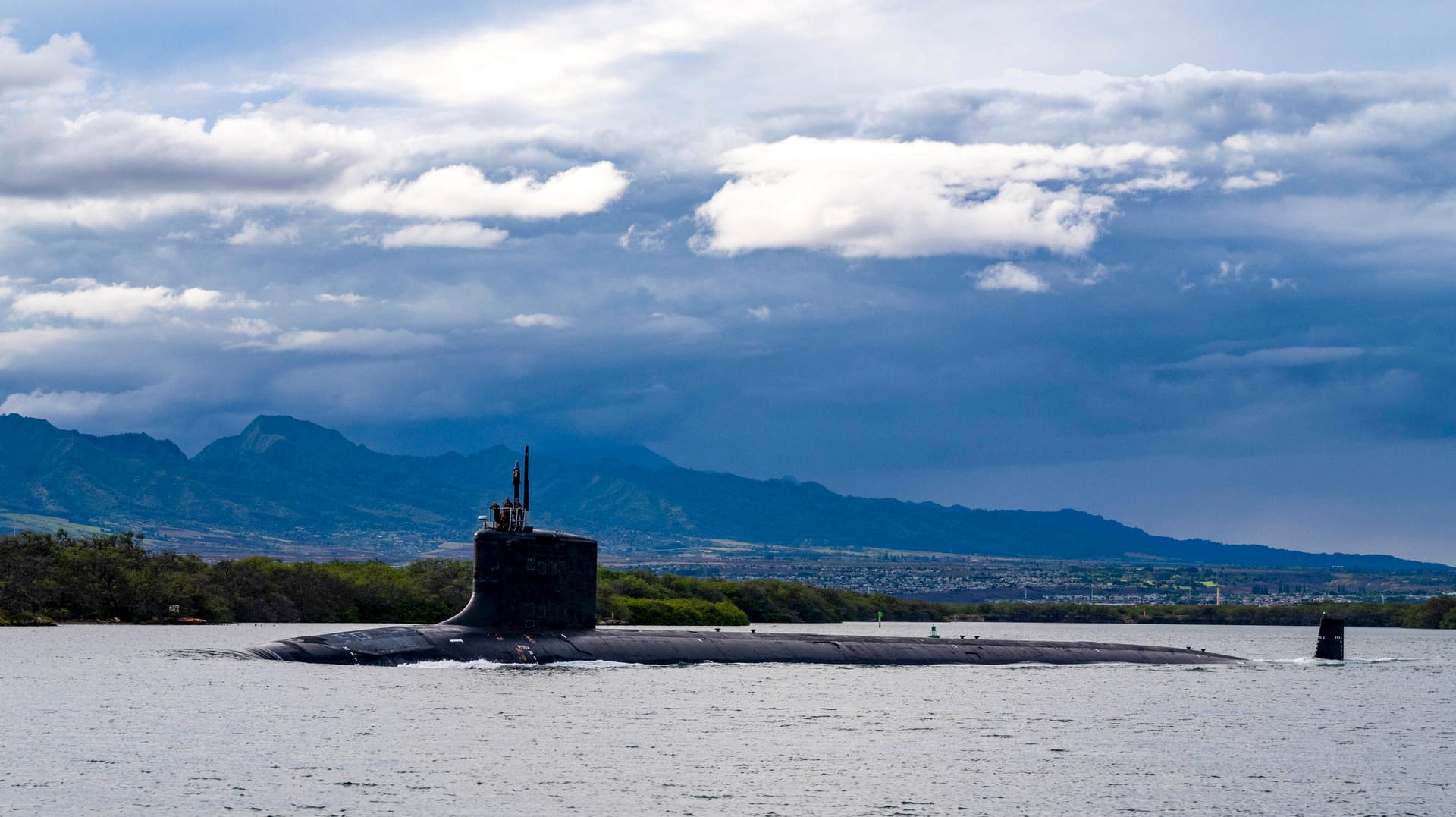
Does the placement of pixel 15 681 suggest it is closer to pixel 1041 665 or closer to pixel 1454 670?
pixel 1041 665

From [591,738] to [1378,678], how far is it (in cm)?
4911

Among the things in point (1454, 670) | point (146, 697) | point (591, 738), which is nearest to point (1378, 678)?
point (1454, 670)

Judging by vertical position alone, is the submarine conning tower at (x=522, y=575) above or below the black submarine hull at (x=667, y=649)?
above

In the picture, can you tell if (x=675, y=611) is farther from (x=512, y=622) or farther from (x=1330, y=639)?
(x=512, y=622)

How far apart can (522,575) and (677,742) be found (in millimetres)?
13892

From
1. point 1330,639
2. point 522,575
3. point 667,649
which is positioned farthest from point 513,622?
point 1330,639

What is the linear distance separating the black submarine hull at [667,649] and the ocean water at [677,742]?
0.69 metres

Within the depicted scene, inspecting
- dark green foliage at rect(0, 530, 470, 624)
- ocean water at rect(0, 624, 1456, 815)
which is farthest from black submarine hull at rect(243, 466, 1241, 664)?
dark green foliage at rect(0, 530, 470, 624)

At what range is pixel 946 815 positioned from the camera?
3097 centimetres

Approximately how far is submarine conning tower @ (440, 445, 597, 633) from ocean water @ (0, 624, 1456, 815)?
169cm

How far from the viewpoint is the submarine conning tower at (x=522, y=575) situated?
5222cm

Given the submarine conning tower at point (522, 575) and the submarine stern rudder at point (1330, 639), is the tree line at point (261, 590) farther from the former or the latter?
the submarine conning tower at point (522, 575)

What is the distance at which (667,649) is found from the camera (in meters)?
60.1

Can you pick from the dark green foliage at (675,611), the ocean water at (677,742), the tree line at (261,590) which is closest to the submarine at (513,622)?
the ocean water at (677,742)
